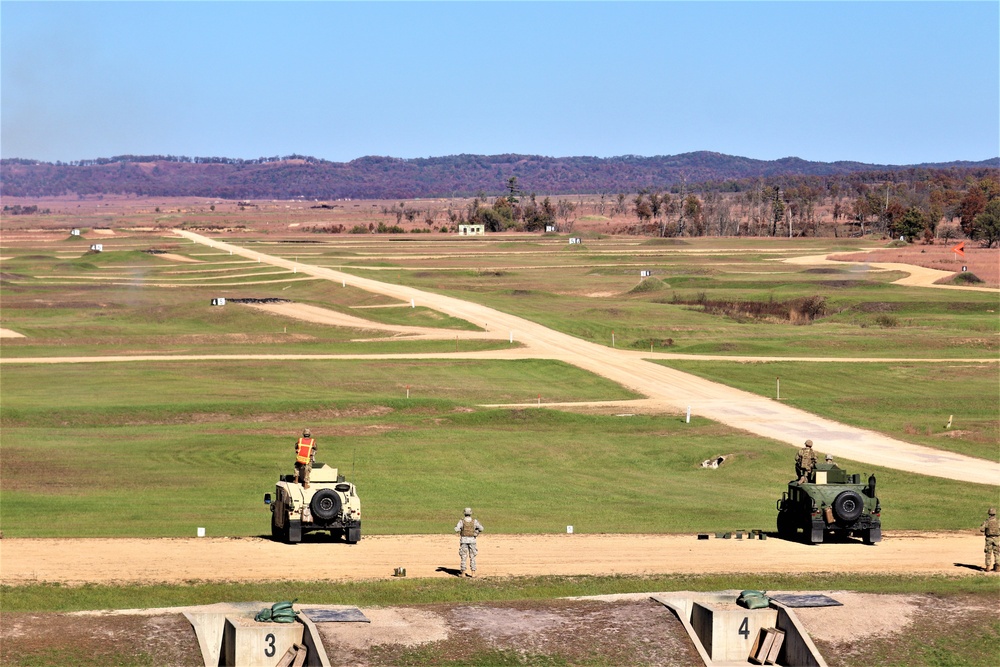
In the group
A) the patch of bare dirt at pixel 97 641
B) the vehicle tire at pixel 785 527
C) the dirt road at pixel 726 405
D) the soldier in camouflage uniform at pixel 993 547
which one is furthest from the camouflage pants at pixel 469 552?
the dirt road at pixel 726 405

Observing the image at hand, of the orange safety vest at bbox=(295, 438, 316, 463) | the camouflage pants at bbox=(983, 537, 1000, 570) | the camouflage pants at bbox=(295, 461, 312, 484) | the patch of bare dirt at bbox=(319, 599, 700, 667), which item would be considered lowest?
the camouflage pants at bbox=(983, 537, 1000, 570)

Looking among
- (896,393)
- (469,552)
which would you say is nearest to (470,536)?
(469,552)

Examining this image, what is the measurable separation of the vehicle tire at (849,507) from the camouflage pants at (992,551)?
3052 mm

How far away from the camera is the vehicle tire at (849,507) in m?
30.3

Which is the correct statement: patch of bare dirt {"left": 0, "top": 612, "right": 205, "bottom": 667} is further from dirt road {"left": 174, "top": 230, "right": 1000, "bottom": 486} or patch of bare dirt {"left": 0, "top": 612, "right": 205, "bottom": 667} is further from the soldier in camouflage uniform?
dirt road {"left": 174, "top": 230, "right": 1000, "bottom": 486}

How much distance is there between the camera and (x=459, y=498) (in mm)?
38062


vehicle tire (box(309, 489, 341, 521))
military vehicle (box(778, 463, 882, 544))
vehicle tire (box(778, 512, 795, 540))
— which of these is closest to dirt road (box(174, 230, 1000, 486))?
vehicle tire (box(778, 512, 795, 540))

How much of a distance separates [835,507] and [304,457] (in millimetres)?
12408

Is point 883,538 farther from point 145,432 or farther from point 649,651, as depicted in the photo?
point 145,432

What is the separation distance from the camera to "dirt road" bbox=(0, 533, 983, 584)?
27.1 metres

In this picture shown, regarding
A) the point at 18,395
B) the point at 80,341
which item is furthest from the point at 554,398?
the point at 80,341

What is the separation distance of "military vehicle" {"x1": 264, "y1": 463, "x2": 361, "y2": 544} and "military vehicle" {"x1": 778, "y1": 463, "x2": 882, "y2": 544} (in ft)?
34.9

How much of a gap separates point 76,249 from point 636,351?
399ft

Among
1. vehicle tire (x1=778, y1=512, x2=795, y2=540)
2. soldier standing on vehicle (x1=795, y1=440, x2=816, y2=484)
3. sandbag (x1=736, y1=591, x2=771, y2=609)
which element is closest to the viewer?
sandbag (x1=736, y1=591, x2=771, y2=609)
